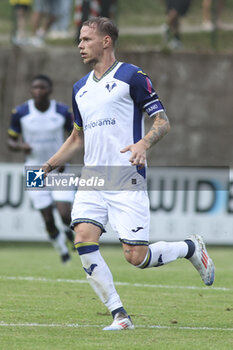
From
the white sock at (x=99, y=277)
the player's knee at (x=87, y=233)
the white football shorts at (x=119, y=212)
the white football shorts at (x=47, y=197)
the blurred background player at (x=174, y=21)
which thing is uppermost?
the blurred background player at (x=174, y=21)

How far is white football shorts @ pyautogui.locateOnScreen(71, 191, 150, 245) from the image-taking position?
6.92 m

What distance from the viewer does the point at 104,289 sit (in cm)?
688

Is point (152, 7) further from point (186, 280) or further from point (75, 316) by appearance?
point (75, 316)

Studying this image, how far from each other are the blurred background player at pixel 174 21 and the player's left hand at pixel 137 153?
510 inches

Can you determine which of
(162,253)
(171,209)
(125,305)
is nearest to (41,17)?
(171,209)

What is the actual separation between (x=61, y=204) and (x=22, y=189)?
427 cm

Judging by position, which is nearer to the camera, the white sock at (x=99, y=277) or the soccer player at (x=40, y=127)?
the white sock at (x=99, y=277)

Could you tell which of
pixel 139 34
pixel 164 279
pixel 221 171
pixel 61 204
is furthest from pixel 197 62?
pixel 164 279

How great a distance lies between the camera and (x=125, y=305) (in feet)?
28.0

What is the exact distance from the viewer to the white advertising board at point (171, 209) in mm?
16875

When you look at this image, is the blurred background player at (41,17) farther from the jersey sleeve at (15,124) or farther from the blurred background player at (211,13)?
the jersey sleeve at (15,124)

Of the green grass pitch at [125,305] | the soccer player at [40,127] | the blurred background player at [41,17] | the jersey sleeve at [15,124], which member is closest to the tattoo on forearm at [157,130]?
the green grass pitch at [125,305]

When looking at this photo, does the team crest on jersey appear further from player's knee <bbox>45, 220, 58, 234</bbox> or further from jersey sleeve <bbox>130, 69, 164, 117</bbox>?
player's knee <bbox>45, 220, 58, 234</bbox>

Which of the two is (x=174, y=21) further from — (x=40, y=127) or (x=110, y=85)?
(x=110, y=85)
